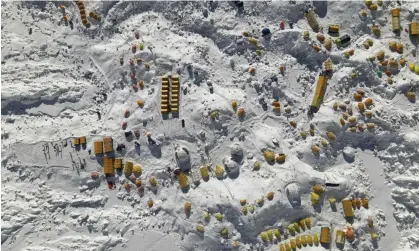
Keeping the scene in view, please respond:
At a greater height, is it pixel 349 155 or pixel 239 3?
pixel 239 3

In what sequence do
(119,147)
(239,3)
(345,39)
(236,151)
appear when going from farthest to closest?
(239,3), (345,39), (119,147), (236,151)

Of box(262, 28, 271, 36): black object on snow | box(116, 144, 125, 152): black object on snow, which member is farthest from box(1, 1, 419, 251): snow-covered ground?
box(116, 144, 125, 152): black object on snow

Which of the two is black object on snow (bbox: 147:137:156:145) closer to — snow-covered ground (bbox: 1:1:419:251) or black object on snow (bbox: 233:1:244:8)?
snow-covered ground (bbox: 1:1:419:251)

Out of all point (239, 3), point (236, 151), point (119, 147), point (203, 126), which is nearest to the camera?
point (236, 151)

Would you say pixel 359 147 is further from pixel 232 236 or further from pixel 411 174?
pixel 232 236

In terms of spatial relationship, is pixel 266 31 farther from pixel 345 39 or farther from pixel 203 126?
pixel 203 126

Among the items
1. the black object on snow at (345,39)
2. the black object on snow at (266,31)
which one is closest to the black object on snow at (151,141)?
the black object on snow at (266,31)

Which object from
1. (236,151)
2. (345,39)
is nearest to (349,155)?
(236,151)

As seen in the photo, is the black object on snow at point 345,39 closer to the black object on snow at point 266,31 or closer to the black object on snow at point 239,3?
the black object on snow at point 266,31
